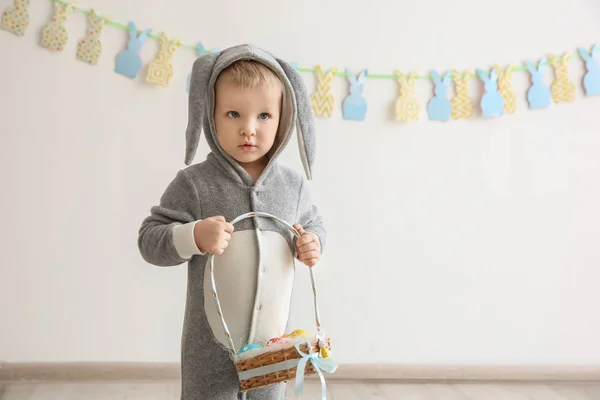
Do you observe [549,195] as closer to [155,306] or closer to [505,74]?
[505,74]

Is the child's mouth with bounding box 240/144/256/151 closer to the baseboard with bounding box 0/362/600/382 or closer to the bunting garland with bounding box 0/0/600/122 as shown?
the bunting garland with bounding box 0/0/600/122

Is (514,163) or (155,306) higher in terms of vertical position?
(514,163)

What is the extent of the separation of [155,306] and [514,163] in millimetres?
1252

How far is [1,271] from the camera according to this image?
2002 mm

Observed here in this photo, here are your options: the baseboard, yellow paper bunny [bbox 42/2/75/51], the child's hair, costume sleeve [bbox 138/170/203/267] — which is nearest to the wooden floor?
the baseboard

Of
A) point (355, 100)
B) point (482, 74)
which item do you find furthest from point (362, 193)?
point (482, 74)

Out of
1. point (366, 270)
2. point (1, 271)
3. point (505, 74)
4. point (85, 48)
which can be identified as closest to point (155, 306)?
point (1, 271)

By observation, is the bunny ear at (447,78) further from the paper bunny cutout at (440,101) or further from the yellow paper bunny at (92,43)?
the yellow paper bunny at (92,43)

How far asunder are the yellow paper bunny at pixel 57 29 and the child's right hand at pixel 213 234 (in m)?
1.09

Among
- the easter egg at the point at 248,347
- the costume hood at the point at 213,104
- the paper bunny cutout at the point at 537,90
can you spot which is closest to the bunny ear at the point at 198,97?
the costume hood at the point at 213,104

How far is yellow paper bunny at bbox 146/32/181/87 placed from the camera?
6.48 feet

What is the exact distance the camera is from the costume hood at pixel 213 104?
1223 mm

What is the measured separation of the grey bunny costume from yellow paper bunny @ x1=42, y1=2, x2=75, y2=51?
0.88 meters

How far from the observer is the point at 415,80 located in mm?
2074
